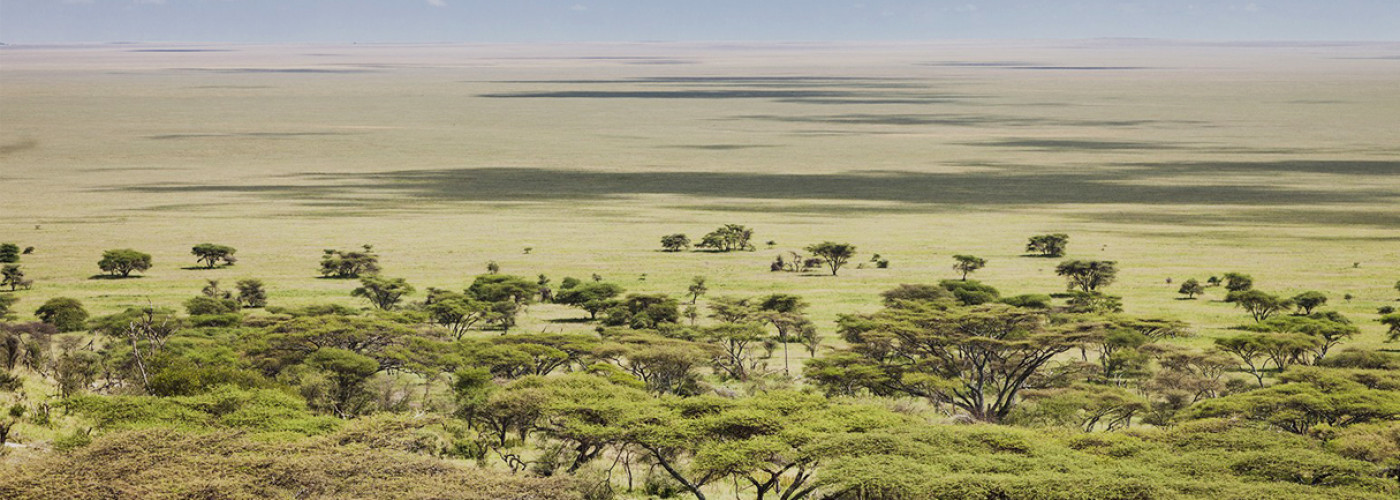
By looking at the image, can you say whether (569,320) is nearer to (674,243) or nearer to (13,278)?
(674,243)

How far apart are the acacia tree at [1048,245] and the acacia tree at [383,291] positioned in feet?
174

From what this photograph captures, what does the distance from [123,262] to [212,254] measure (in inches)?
295

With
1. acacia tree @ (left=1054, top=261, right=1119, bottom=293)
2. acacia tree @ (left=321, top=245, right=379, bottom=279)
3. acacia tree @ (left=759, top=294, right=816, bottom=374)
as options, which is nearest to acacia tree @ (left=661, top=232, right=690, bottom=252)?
acacia tree @ (left=321, top=245, right=379, bottom=279)

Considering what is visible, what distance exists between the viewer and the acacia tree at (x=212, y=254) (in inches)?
3676

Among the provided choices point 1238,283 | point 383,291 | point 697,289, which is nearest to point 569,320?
point 697,289

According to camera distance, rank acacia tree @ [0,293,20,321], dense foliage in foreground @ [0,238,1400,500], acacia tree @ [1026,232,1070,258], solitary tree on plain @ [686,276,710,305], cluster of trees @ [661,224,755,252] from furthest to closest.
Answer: cluster of trees @ [661,224,755,252]
acacia tree @ [1026,232,1070,258]
solitary tree on plain @ [686,276,710,305]
acacia tree @ [0,293,20,321]
dense foliage in foreground @ [0,238,1400,500]

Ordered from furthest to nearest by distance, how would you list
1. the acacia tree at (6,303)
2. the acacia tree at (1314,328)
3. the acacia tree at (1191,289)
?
the acacia tree at (1191,289) → the acacia tree at (6,303) → the acacia tree at (1314,328)

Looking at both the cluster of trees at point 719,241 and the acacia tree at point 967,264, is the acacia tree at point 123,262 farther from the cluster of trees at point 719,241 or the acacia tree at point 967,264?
the acacia tree at point 967,264

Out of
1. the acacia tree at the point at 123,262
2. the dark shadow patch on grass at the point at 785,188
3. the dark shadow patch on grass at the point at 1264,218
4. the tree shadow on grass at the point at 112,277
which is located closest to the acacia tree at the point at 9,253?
the acacia tree at the point at 123,262

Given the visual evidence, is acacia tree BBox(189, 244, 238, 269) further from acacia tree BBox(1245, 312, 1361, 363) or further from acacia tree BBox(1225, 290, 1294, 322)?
acacia tree BBox(1245, 312, 1361, 363)

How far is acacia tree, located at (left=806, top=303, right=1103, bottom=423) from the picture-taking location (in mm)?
44375

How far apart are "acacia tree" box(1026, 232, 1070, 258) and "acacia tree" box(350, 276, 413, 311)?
53005mm

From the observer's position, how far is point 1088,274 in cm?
8225

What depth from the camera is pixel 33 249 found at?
99.6 meters
